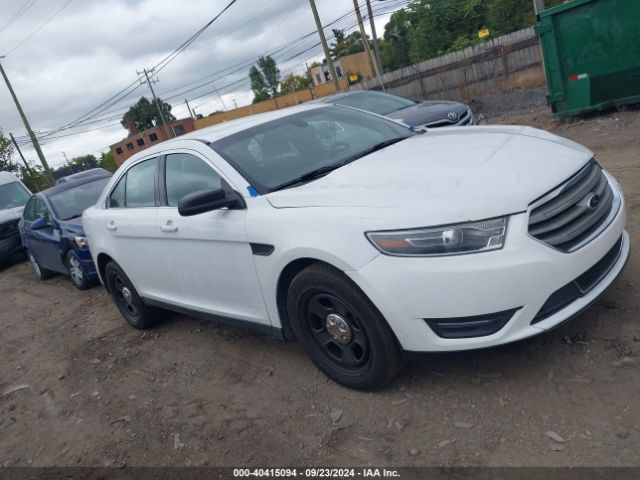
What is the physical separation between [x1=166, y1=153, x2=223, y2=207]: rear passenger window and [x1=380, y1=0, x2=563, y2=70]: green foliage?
104ft

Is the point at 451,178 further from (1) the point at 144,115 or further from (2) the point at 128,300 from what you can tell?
(1) the point at 144,115

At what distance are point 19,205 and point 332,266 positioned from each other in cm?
1250

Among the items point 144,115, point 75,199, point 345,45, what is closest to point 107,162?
point 144,115

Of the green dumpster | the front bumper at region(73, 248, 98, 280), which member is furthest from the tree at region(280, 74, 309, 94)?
the front bumper at region(73, 248, 98, 280)

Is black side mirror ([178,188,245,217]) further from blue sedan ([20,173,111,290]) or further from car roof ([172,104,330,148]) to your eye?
blue sedan ([20,173,111,290])

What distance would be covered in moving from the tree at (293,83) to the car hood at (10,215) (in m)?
74.3

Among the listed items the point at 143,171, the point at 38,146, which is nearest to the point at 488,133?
the point at 143,171

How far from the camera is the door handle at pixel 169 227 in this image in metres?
4.14

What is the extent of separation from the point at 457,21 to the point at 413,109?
33.2 meters

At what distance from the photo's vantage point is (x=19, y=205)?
1319 centimetres

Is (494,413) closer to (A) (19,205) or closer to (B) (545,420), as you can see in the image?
(B) (545,420)

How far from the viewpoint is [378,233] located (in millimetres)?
2814

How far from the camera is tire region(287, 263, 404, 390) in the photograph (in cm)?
297

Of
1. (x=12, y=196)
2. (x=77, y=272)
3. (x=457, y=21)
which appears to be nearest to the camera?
(x=77, y=272)
